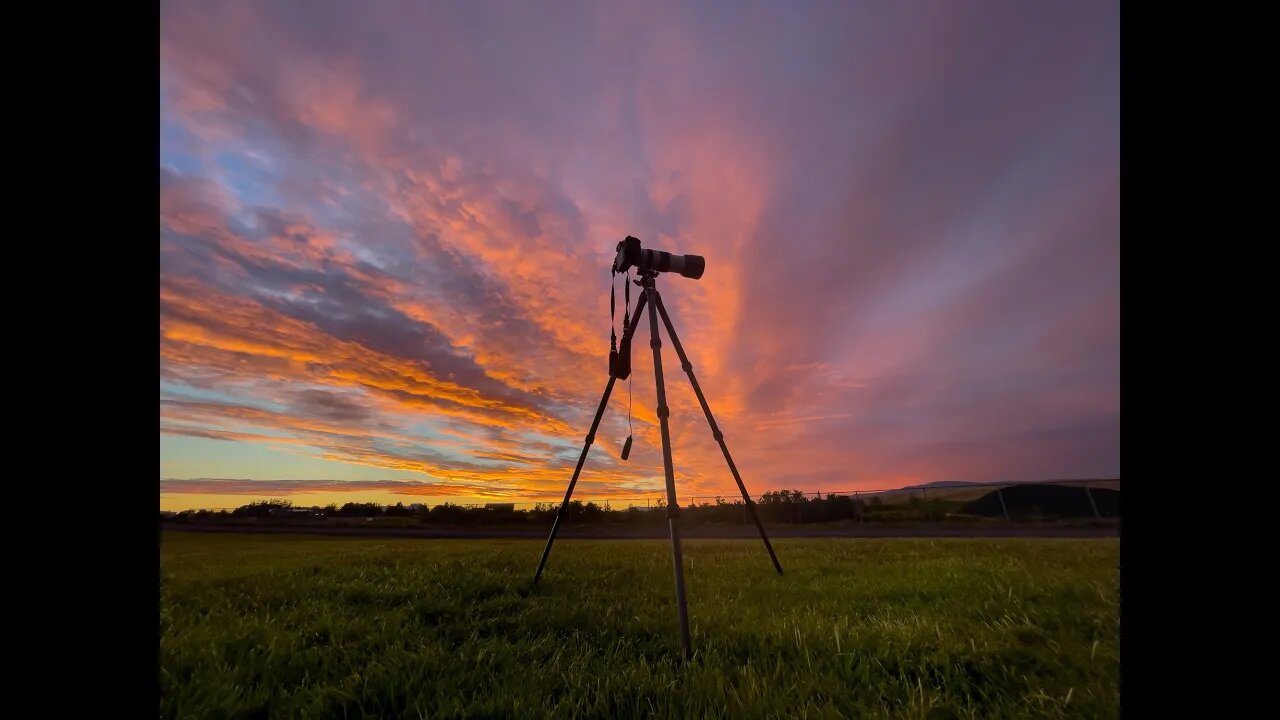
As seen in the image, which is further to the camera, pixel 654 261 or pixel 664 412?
pixel 654 261

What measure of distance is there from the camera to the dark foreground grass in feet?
9.18

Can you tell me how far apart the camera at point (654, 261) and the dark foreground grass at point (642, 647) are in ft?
9.18

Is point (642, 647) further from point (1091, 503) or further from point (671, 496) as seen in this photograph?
point (1091, 503)

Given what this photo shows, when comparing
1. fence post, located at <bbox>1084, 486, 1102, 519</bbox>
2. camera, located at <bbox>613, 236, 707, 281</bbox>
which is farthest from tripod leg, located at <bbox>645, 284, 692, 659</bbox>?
fence post, located at <bbox>1084, 486, 1102, 519</bbox>

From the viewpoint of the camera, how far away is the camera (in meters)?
3.79

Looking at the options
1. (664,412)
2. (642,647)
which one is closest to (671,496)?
(664,412)

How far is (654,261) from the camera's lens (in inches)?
153

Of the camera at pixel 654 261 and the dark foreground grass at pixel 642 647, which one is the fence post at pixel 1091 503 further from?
the camera at pixel 654 261

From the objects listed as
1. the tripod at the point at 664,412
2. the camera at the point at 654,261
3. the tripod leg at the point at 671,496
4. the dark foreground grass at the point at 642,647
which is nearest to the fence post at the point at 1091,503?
the dark foreground grass at the point at 642,647

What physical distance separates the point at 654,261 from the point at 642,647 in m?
2.86

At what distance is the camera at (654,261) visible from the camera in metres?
3.79

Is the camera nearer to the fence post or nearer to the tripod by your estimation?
the tripod
